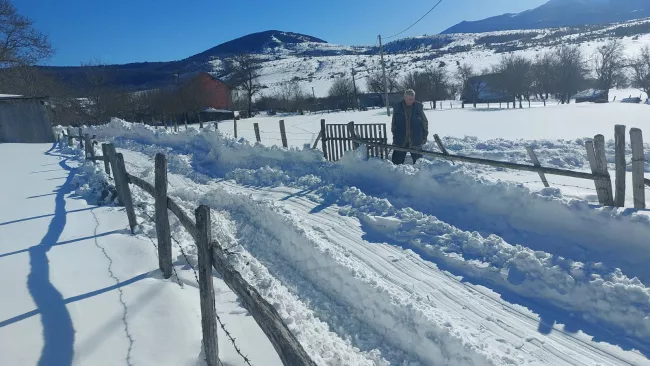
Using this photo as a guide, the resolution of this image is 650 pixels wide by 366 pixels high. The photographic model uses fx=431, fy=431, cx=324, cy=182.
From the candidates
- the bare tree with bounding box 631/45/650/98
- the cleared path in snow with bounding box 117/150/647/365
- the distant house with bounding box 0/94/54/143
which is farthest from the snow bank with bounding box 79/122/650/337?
the bare tree with bounding box 631/45/650/98

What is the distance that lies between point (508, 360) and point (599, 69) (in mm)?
93788

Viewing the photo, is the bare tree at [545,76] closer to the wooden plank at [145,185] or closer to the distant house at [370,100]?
the distant house at [370,100]

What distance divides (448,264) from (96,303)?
13.6 feet

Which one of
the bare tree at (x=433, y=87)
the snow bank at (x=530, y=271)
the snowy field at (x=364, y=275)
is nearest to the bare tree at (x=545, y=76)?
the bare tree at (x=433, y=87)

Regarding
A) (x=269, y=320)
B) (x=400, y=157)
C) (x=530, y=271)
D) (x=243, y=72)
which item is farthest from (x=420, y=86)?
(x=269, y=320)

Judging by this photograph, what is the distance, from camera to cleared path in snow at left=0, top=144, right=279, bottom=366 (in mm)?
3582

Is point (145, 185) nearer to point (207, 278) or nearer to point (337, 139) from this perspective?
point (207, 278)

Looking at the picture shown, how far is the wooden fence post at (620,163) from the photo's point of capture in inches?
235

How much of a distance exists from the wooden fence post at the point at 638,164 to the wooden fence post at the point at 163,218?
6.10 m

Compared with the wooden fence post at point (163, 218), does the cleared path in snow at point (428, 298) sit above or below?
below

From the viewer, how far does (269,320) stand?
2371 mm

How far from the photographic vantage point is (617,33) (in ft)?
489

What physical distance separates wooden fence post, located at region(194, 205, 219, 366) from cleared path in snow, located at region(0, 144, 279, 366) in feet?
1.23

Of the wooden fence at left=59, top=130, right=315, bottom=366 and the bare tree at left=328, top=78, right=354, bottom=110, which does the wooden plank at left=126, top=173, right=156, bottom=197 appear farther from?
the bare tree at left=328, top=78, right=354, bottom=110
